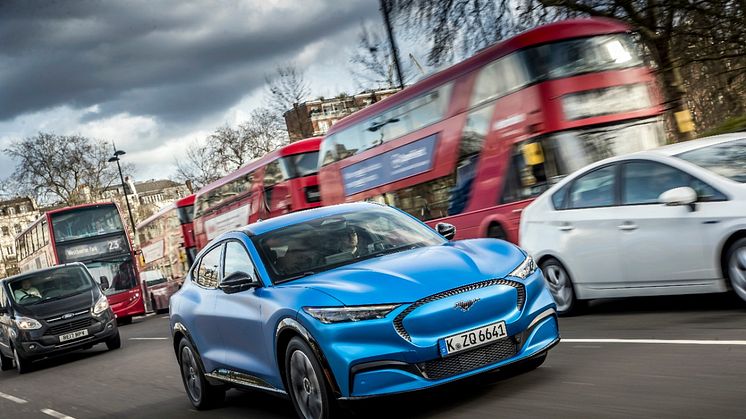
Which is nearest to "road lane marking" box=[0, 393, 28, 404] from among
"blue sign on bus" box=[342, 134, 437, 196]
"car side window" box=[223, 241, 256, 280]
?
"car side window" box=[223, 241, 256, 280]

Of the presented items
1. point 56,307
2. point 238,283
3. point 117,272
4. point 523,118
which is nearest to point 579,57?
point 523,118

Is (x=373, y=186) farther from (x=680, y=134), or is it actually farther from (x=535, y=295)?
(x=535, y=295)

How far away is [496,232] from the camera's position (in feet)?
58.6

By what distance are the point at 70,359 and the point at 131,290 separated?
45.0 feet

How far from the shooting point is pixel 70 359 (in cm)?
1852

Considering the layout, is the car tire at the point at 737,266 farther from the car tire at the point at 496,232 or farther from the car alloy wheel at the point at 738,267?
the car tire at the point at 496,232

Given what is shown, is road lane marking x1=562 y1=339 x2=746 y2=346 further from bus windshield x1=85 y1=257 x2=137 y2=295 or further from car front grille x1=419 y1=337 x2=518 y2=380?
bus windshield x1=85 y1=257 x2=137 y2=295

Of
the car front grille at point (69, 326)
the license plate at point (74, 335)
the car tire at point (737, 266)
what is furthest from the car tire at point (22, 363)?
the car tire at point (737, 266)

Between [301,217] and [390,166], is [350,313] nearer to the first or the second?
[301,217]

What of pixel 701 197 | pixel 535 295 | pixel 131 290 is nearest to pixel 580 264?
pixel 701 197

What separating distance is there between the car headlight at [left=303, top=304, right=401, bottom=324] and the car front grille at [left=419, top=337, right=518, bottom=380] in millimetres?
389

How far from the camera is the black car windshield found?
6.73 meters

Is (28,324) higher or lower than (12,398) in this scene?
higher

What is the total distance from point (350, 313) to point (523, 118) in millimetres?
11354
